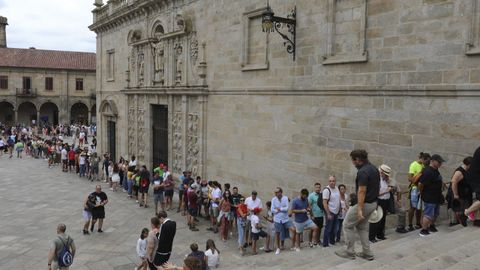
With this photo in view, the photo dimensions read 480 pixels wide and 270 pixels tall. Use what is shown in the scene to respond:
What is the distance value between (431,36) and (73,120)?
48.2m

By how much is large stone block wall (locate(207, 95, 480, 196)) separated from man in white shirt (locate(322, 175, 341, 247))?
125 cm

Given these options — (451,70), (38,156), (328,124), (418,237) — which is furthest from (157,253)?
(38,156)

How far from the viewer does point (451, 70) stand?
25.4 feet

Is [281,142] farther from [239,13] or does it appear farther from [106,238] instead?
[106,238]

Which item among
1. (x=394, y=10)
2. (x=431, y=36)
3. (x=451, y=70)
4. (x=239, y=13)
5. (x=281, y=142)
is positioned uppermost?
(x=239, y=13)

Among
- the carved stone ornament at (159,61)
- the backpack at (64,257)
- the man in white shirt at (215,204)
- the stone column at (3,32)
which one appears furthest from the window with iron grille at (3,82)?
the backpack at (64,257)

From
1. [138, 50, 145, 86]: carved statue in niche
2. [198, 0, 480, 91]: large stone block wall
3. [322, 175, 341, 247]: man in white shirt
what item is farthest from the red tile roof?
[322, 175, 341, 247]: man in white shirt

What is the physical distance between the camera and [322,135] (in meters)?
10.4

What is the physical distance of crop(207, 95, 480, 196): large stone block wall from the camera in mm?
7906

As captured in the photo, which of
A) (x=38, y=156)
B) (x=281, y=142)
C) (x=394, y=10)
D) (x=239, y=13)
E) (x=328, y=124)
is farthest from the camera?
(x=38, y=156)

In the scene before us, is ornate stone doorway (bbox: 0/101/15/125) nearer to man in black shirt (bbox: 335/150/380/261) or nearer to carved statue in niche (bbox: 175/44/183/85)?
carved statue in niche (bbox: 175/44/183/85)

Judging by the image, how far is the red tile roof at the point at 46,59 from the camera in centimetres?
4559

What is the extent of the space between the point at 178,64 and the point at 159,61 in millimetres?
1859

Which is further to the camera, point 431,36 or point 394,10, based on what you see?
point 394,10
